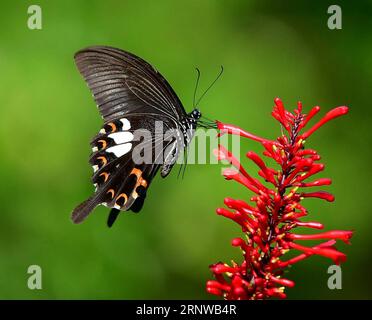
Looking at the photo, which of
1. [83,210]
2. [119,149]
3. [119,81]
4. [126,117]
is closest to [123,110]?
[126,117]

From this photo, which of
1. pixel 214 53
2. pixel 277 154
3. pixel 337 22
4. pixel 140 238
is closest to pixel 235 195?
pixel 140 238

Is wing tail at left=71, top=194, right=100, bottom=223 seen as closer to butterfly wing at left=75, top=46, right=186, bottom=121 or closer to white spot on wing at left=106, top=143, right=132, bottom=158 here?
white spot on wing at left=106, top=143, right=132, bottom=158

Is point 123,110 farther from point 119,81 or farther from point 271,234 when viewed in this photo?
point 271,234

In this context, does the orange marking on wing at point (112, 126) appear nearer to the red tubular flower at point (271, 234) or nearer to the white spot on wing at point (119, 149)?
the white spot on wing at point (119, 149)

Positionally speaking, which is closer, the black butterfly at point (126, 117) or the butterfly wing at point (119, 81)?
the black butterfly at point (126, 117)

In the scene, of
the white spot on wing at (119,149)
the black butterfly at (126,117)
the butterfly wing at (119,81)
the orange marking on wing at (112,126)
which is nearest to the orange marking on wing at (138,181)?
the black butterfly at (126,117)

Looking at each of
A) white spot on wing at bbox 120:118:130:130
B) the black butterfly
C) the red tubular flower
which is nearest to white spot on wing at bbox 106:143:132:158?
the black butterfly

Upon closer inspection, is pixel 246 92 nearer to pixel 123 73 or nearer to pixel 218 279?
pixel 123 73

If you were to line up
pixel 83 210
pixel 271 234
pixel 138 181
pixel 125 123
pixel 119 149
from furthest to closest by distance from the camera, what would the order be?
pixel 125 123
pixel 119 149
pixel 138 181
pixel 83 210
pixel 271 234

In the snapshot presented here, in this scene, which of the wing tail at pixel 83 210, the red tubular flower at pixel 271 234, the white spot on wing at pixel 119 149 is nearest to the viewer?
the red tubular flower at pixel 271 234
